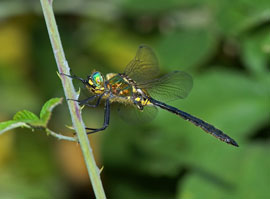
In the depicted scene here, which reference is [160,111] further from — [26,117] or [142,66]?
[26,117]

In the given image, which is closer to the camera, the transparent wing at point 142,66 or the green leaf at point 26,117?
the green leaf at point 26,117

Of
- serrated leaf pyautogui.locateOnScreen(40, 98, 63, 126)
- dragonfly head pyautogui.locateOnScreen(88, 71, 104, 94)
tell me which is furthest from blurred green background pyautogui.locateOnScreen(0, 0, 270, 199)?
serrated leaf pyautogui.locateOnScreen(40, 98, 63, 126)

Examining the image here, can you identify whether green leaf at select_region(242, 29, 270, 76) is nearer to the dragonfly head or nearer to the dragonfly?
the dragonfly

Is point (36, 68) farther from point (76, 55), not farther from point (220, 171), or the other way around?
point (220, 171)

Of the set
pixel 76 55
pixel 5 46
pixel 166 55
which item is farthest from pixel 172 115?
pixel 5 46

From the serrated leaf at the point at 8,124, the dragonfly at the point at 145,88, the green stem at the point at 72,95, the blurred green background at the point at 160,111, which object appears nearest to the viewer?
the green stem at the point at 72,95

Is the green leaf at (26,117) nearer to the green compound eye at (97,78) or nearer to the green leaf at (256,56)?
the green compound eye at (97,78)

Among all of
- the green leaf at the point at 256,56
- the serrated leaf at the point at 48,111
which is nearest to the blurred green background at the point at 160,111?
the green leaf at the point at 256,56
